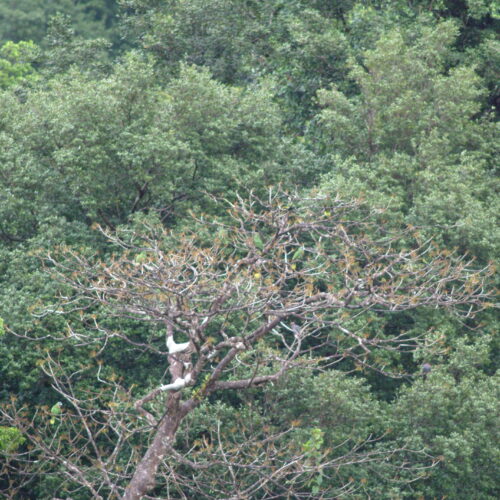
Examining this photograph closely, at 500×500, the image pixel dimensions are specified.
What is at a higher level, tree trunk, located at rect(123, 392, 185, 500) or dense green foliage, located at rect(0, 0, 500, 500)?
tree trunk, located at rect(123, 392, 185, 500)

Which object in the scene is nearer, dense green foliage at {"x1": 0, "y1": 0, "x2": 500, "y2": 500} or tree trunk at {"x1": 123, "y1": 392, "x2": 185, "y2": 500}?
tree trunk at {"x1": 123, "y1": 392, "x2": 185, "y2": 500}

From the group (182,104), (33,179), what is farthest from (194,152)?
(33,179)

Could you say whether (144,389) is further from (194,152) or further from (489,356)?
(489,356)

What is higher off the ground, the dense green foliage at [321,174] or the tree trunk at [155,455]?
the tree trunk at [155,455]

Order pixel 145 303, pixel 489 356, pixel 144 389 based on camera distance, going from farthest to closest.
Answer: pixel 489 356 → pixel 144 389 → pixel 145 303

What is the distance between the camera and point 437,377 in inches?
525

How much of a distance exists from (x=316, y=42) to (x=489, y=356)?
721cm

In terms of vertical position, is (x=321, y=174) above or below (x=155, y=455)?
below

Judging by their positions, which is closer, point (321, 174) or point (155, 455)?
point (155, 455)

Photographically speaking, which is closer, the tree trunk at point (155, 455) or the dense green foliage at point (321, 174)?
the tree trunk at point (155, 455)

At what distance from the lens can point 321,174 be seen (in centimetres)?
1659

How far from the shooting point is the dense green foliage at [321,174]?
43.7 feet

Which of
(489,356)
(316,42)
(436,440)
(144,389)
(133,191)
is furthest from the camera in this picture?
(316,42)

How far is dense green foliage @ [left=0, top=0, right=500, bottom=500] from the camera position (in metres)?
13.3
